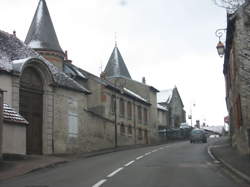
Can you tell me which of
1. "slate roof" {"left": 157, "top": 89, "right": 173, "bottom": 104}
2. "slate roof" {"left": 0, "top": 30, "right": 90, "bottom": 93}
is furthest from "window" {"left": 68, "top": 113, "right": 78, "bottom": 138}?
"slate roof" {"left": 157, "top": 89, "right": 173, "bottom": 104}

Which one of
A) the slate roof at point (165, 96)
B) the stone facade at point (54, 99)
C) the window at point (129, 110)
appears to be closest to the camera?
the stone facade at point (54, 99)

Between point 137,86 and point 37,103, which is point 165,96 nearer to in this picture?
point 137,86

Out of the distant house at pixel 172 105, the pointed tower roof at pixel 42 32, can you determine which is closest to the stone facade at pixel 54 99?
the pointed tower roof at pixel 42 32

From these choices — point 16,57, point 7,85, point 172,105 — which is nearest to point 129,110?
point 16,57

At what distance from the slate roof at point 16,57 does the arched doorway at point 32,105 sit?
109 cm

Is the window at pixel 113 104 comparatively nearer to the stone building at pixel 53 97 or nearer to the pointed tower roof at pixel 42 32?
the stone building at pixel 53 97

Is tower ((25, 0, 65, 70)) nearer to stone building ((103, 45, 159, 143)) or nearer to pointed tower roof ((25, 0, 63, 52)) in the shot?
pointed tower roof ((25, 0, 63, 52))

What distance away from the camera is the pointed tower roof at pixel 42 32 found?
39406mm

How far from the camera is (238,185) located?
11969 millimetres

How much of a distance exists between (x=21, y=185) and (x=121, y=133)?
103ft

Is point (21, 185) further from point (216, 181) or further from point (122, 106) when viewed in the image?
point (122, 106)

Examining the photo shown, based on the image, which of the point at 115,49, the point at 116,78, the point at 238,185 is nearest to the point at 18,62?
the point at 238,185

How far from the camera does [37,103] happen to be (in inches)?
1109

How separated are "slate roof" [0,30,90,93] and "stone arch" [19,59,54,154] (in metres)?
0.62
